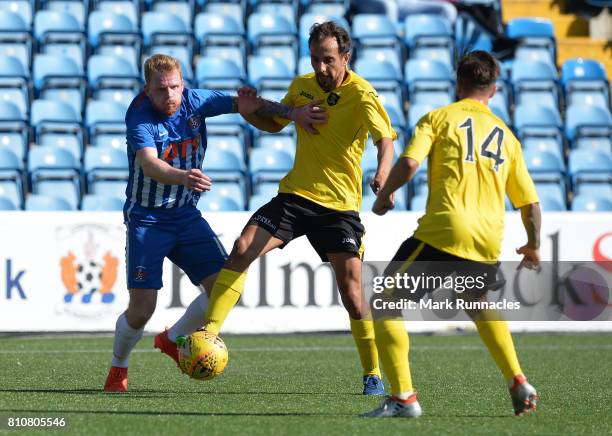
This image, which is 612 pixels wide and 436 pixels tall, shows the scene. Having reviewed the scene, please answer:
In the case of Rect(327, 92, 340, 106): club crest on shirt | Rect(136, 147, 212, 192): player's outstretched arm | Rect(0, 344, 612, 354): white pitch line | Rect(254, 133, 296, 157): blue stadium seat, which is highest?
Rect(327, 92, 340, 106): club crest on shirt

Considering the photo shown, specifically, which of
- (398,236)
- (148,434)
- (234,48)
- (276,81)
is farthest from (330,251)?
(234,48)

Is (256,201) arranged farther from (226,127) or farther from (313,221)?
(313,221)

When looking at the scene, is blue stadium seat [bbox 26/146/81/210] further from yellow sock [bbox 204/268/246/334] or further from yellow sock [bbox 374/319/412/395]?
yellow sock [bbox 374/319/412/395]

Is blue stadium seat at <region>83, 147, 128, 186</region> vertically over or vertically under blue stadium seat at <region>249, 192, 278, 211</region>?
over

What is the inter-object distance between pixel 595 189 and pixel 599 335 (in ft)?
9.72

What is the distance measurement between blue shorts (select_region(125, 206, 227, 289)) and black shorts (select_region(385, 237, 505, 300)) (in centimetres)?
181

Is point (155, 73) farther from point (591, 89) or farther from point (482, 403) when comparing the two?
point (591, 89)

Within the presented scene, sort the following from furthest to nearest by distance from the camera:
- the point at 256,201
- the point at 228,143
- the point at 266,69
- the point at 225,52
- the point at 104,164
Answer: the point at 225,52, the point at 266,69, the point at 228,143, the point at 104,164, the point at 256,201

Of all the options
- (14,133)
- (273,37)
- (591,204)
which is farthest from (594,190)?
(14,133)

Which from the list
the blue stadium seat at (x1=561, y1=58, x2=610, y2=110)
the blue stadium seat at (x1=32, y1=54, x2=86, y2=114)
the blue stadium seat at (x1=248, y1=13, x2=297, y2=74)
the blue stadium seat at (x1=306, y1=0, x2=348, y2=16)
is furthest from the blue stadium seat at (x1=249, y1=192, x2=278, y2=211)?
the blue stadium seat at (x1=561, y1=58, x2=610, y2=110)

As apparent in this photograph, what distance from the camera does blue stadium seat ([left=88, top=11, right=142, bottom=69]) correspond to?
15898mm

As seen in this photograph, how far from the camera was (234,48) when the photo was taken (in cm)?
1623

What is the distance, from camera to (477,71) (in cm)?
582

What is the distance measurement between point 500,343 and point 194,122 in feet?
7.86
